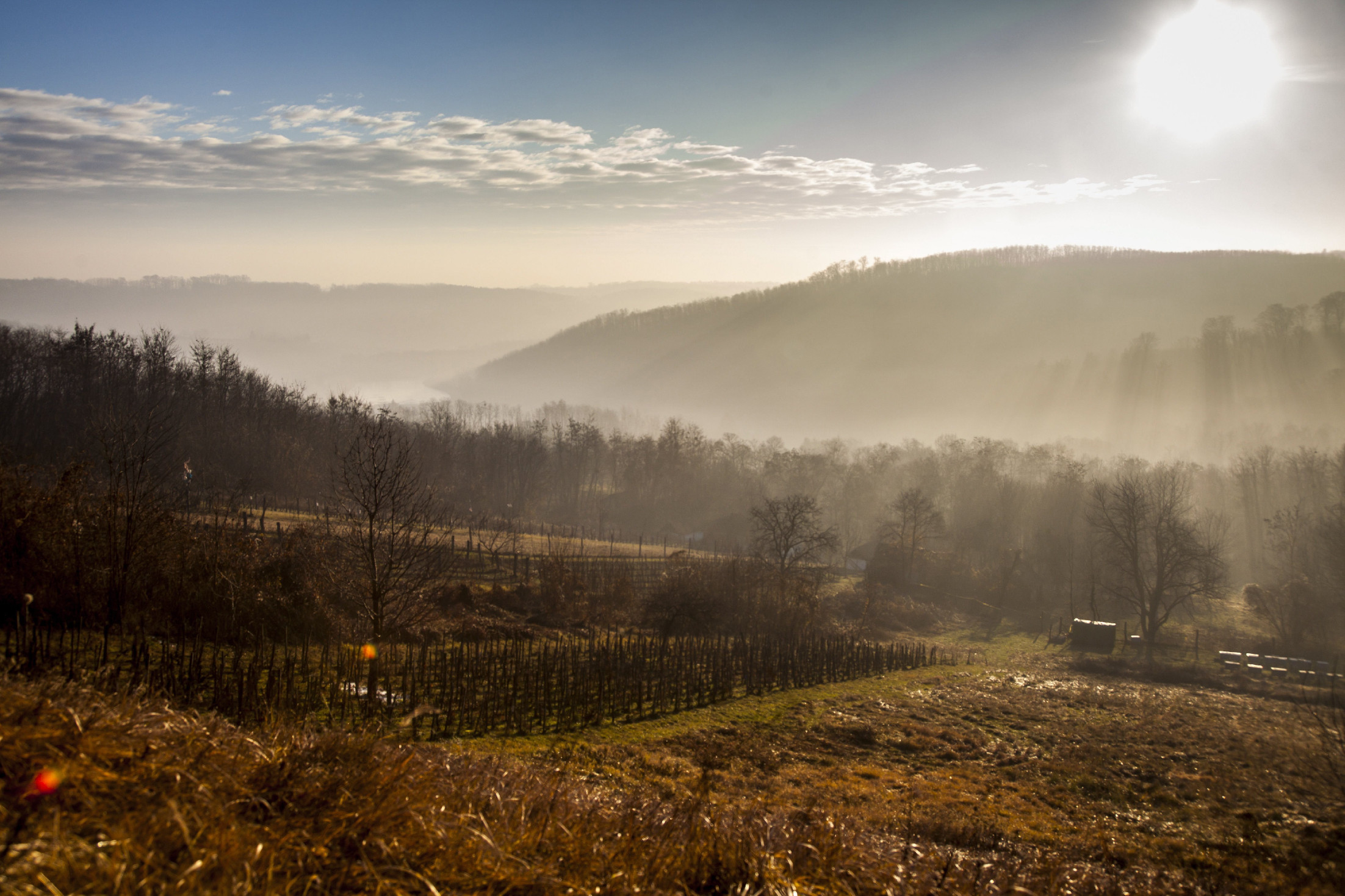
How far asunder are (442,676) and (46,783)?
1645cm

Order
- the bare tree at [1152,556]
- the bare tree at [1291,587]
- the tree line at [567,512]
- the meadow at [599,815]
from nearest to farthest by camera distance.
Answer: the meadow at [599,815]
the tree line at [567,512]
the bare tree at [1291,587]
the bare tree at [1152,556]

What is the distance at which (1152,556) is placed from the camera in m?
58.0

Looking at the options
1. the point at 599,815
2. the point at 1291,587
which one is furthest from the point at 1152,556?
the point at 599,815

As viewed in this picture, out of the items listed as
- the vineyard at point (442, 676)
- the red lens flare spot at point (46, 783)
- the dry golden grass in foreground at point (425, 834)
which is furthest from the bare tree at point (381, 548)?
the red lens flare spot at point (46, 783)

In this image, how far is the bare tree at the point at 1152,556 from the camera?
45906mm

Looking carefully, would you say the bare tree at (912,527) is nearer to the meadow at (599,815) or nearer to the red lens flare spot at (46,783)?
the meadow at (599,815)

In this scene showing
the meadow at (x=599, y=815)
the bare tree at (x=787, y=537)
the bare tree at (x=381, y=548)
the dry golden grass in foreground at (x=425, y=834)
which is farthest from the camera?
the bare tree at (x=787, y=537)

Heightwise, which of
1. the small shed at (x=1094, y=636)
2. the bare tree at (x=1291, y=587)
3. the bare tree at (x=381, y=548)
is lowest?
the small shed at (x=1094, y=636)

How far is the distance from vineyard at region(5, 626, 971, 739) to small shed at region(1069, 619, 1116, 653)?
22923 mm

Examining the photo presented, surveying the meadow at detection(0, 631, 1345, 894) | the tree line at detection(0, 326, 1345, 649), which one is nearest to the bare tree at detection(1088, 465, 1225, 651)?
the tree line at detection(0, 326, 1345, 649)

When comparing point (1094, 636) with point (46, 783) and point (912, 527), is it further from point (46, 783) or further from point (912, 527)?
point (46, 783)

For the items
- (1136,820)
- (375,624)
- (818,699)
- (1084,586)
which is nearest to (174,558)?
(375,624)

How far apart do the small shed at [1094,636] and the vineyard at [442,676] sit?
22.9m

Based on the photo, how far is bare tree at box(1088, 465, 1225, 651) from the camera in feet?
151
